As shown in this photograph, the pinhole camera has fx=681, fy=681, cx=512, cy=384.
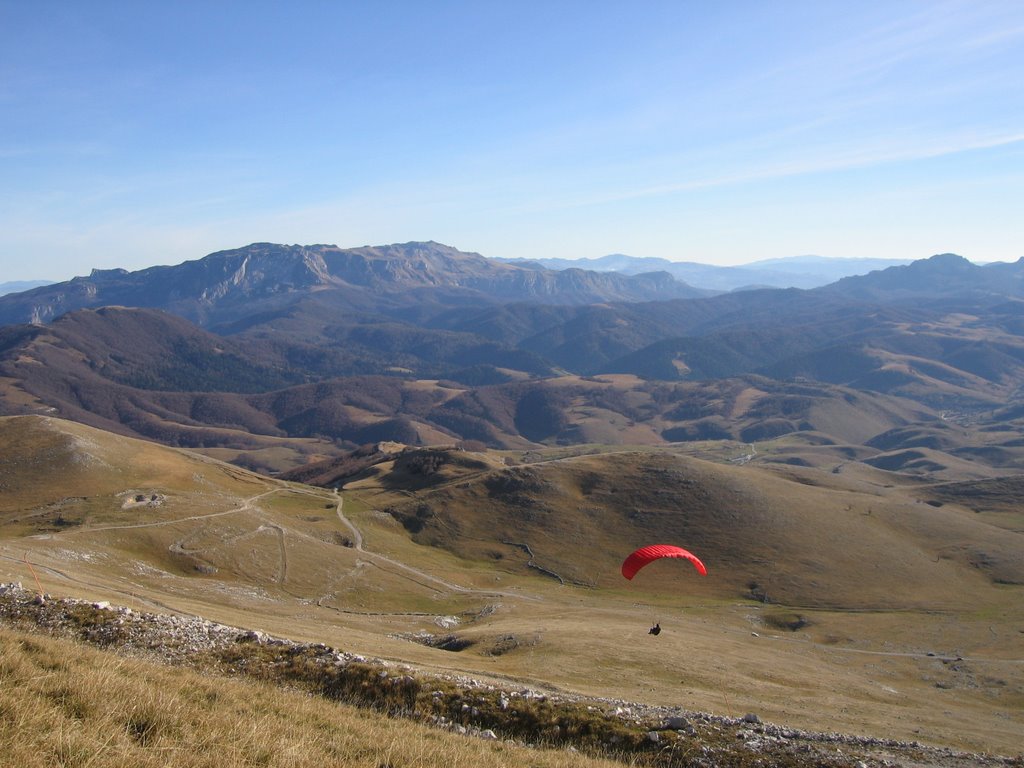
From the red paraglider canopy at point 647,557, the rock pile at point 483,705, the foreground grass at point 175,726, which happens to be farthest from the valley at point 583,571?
the foreground grass at point 175,726

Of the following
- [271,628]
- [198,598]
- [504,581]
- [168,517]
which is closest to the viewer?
[271,628]

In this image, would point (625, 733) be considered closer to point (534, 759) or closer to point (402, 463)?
point (534, 759)

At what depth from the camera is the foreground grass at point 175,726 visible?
1242 cm

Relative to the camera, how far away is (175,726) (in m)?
14.5

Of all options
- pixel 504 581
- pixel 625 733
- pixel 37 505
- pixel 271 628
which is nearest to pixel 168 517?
pixel 37 505

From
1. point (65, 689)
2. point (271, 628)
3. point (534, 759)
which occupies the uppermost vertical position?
point (65, 689)

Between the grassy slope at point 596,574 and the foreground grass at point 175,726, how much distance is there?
76.6ft

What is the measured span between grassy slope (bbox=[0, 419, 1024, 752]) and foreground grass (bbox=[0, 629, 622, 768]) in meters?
23.4

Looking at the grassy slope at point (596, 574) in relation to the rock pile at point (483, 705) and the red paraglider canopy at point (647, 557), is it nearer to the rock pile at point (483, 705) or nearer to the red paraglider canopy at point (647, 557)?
the rock pile at point (483, 705)

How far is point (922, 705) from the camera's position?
5959 centimetres

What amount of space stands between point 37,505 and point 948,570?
150m

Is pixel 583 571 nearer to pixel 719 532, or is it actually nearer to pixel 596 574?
pixel 596 574

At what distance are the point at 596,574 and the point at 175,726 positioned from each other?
362ft

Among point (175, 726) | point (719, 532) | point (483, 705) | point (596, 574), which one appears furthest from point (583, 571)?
point (175, 726)
